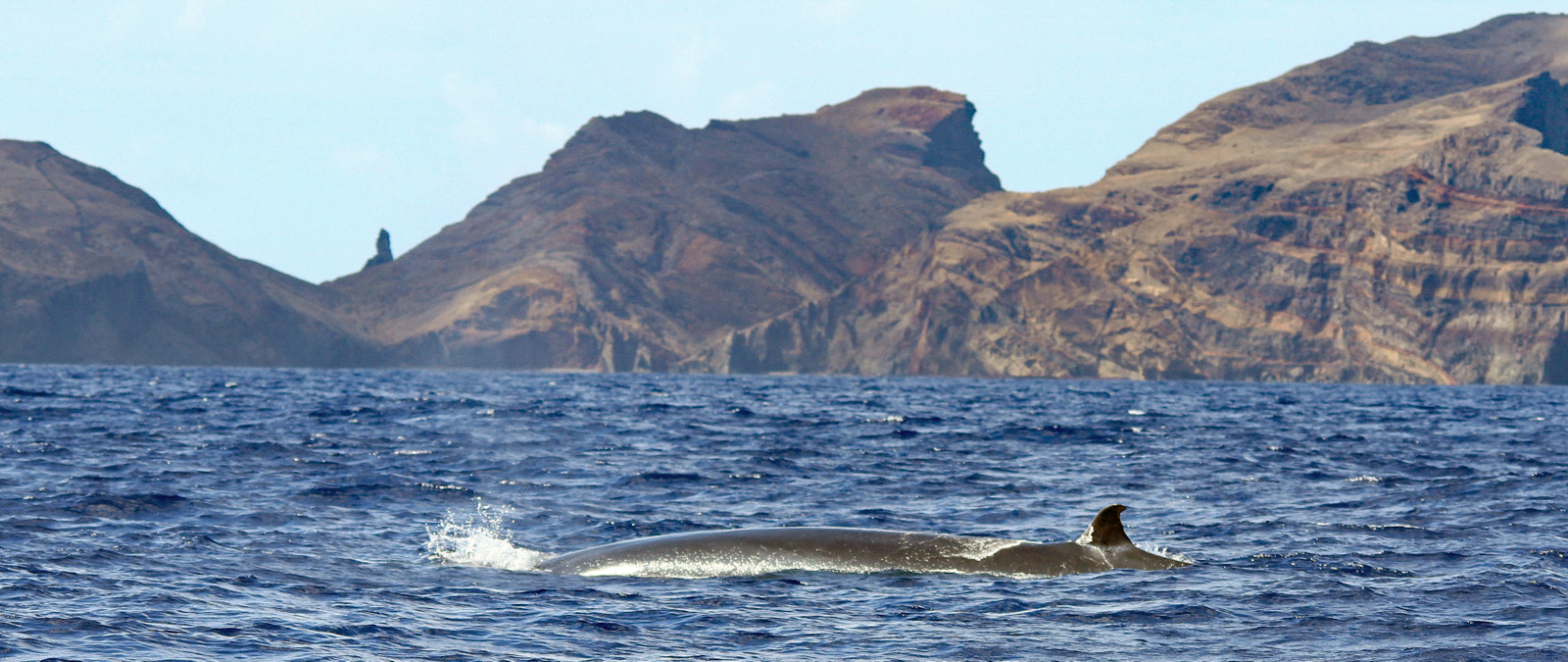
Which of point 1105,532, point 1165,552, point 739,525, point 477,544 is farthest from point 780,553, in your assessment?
point 1165,552

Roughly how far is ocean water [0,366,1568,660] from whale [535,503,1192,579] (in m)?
0.34

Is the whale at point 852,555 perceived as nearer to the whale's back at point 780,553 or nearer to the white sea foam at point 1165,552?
the whale's back at point 780,553

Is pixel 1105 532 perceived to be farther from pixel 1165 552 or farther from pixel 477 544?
pixel 477 544

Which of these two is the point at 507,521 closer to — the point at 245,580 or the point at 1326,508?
the point at 245,580

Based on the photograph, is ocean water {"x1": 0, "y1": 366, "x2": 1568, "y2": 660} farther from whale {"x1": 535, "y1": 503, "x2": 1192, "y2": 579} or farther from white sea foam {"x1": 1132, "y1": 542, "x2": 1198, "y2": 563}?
whale {"x1": 535, "y1": 503, "x2": 1192, "y2": 579}

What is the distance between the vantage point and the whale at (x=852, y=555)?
612 inches

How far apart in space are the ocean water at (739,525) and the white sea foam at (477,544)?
9 cm

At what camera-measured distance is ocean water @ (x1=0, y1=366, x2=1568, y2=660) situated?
1227cm

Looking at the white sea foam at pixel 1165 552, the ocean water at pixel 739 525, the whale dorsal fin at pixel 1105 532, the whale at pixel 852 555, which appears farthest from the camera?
the white sea foam at pixel 1165 552

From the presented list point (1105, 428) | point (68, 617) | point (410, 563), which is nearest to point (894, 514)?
point (410, 563)

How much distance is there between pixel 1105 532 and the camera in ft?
52.6

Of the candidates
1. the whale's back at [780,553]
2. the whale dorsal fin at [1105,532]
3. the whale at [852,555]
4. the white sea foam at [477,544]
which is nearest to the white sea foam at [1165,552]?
the whale at [852,555]

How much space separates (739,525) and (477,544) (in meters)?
4.19

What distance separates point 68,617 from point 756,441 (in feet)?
84.3
